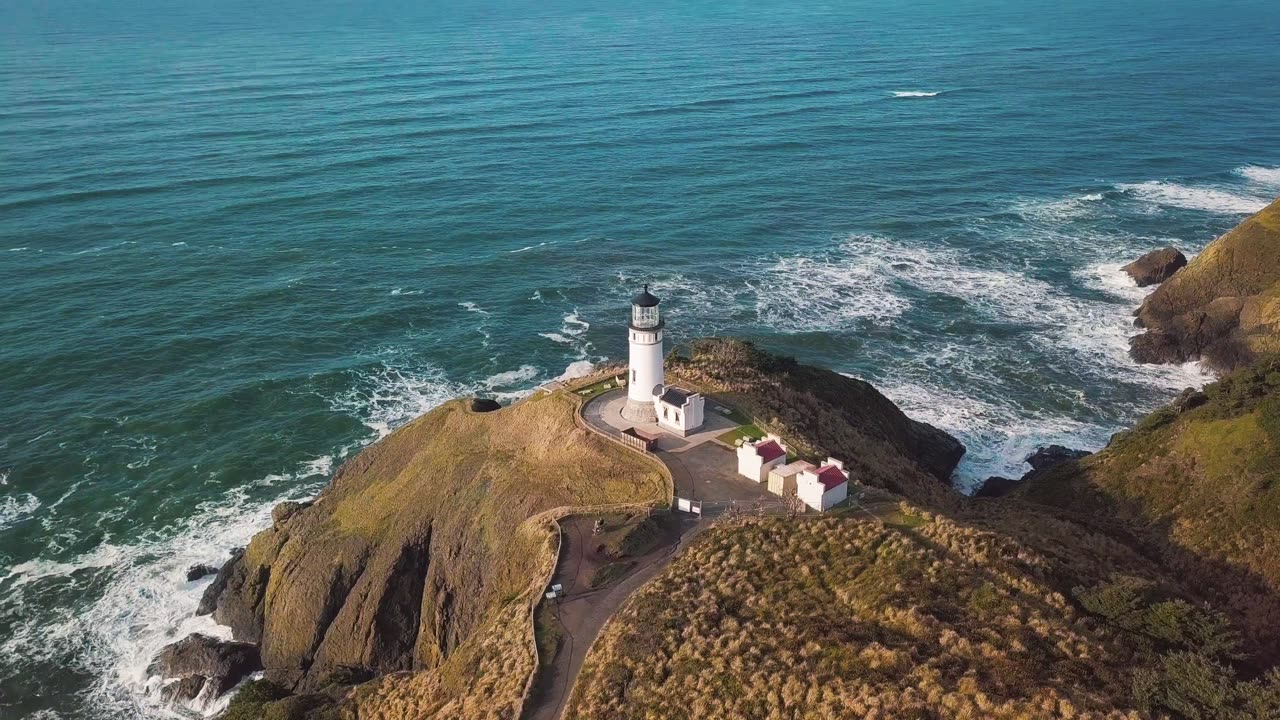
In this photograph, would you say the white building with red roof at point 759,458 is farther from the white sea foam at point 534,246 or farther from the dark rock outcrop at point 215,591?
the white sea foam at point 534,246

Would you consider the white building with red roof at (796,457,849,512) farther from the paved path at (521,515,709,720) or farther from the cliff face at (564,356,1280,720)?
the paved path at (521,515,709,720)

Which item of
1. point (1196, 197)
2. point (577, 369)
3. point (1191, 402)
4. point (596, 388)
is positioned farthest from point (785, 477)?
point (1196, 197)

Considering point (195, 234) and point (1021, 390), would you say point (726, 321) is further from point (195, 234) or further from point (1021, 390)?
point (195, 234)

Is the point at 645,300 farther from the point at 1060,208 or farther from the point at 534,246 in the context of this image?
the point at 1060,208

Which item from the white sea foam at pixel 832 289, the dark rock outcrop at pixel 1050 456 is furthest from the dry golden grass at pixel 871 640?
the white sea foam at pixel 832 289

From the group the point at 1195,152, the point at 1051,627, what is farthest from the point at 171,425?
the point at 1195,152

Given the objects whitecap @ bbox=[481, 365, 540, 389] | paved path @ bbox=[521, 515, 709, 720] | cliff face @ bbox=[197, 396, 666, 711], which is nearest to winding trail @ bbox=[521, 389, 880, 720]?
paved path @ bbox=[521, 515, 709, 720]
